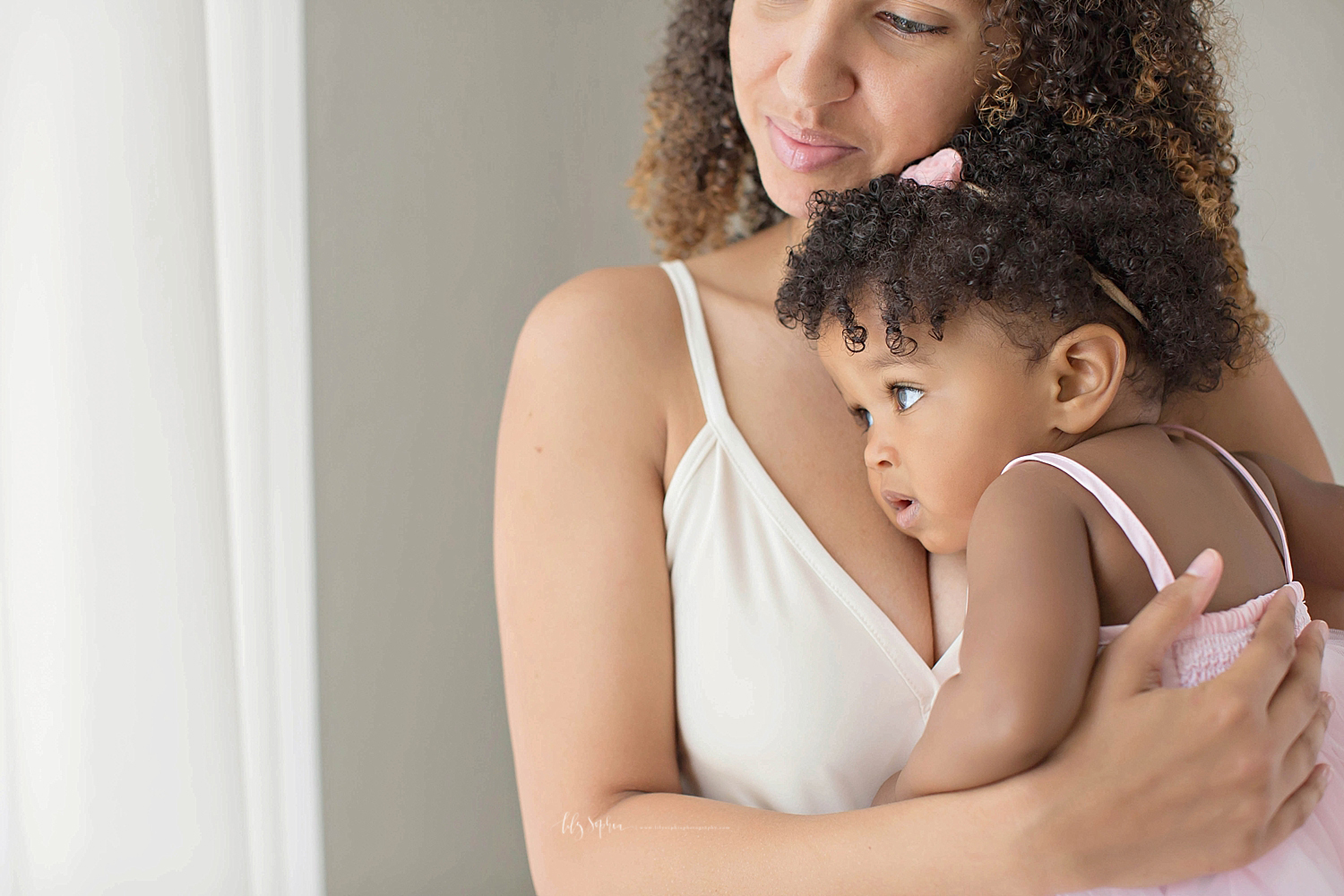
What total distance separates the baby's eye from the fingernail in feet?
0.96

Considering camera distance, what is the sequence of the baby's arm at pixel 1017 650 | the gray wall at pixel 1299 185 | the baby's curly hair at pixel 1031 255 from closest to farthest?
the baby's arm at pixel 1017 650
the baby's curly hair at pixel 1031 255
the gray wall at pixel 1299 185

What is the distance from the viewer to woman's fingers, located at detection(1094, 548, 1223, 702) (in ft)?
2.73

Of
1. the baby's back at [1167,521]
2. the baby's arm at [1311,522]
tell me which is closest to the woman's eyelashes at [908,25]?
the baby's back at [1167,521]

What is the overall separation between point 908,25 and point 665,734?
80 centimetres

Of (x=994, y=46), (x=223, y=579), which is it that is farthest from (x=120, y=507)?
(x=994, y=46)

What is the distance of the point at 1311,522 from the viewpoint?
44.5 inches

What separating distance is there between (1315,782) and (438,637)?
113 centimetres

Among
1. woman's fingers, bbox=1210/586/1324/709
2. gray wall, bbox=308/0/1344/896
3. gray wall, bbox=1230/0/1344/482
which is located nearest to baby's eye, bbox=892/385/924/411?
woman's fingers, bbox=1210/586/1324/709

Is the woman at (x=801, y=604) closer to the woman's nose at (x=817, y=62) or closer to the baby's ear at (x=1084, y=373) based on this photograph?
the woman's nose at (x=817, y=62)

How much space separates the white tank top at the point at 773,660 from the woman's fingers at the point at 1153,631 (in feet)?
0.73

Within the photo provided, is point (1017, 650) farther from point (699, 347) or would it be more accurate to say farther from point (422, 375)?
point (422, 375)

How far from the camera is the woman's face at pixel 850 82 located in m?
1.05

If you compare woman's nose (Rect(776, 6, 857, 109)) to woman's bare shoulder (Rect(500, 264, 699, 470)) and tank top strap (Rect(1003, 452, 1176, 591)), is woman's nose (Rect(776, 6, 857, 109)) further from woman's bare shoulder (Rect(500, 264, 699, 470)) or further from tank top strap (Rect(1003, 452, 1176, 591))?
tank top strap (Rect(1003, 452, 1176, 591))

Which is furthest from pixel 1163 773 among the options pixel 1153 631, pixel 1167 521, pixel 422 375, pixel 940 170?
pixel 422 375
